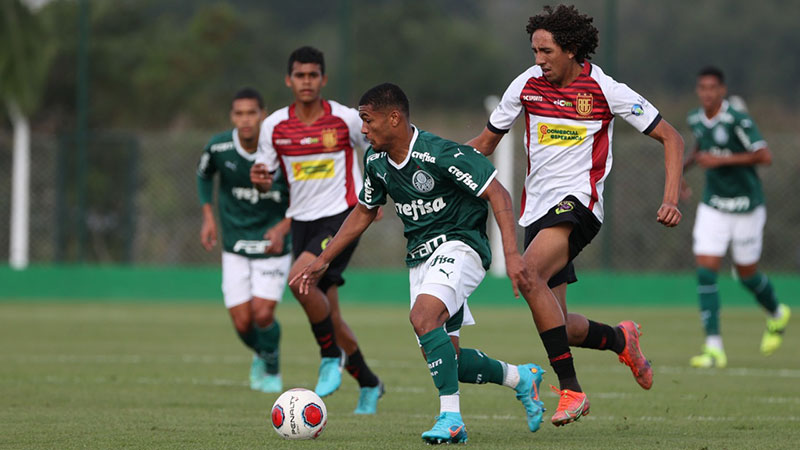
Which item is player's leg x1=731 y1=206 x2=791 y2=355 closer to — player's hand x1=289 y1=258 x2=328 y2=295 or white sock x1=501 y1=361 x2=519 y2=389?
white sock x1=501 y1=361 x2=519 y2=389

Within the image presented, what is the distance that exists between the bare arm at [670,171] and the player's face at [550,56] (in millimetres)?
626

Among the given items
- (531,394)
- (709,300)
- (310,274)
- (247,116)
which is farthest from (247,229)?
(709,300)

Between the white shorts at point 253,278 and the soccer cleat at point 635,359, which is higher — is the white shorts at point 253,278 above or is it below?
above

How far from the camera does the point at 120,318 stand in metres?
17.4

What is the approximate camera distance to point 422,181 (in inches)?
264

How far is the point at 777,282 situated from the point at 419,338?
14350 millimetres

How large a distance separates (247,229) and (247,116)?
931 millimetres

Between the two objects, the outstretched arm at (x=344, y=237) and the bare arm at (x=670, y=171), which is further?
the outstretched arm at (x=344, y=237)

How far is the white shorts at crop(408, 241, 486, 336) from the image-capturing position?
256 inches

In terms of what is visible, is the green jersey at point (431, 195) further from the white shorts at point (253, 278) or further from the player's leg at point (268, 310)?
the white shorts at point (253, 278)

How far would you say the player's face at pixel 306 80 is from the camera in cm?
895

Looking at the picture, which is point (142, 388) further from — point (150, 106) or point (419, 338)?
point (150, 106)

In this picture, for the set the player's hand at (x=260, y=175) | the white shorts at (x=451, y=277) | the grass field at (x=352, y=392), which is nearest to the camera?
the white shorts at (x=451, y=277)

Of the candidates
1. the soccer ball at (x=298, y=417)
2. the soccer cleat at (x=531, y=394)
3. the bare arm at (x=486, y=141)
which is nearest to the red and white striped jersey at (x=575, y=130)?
the bare arm at (x=486, y=141)
